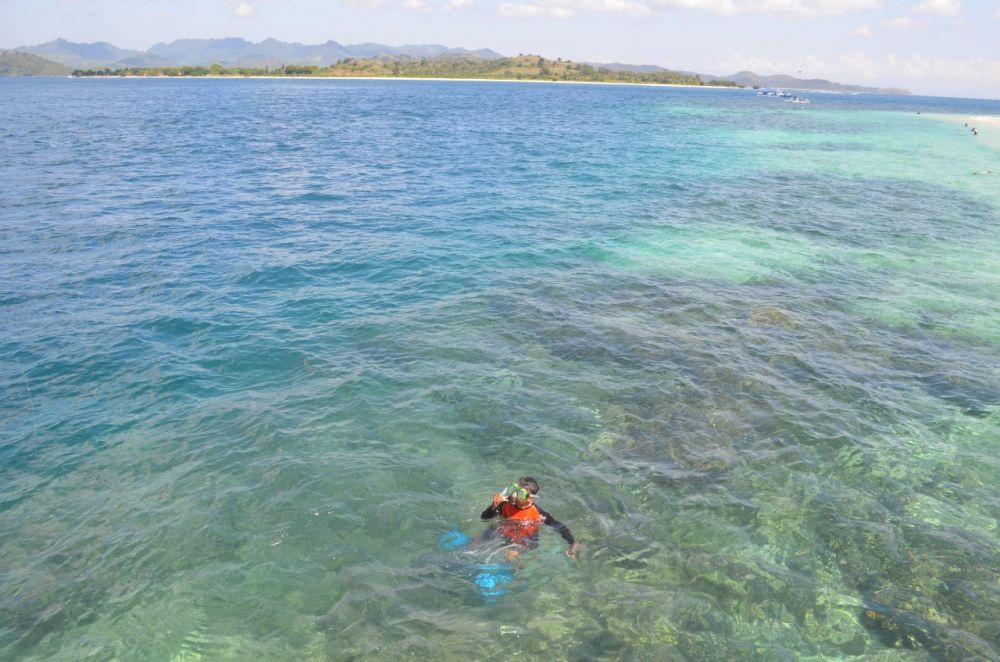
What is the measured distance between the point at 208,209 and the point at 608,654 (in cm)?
3399

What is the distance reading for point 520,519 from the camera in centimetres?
1164

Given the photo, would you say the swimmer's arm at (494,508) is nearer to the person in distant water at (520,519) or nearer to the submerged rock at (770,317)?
the person in distant water at (520,519)

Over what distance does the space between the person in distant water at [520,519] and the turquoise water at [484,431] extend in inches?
13.7

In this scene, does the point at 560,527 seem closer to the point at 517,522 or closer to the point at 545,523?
the point at 545,523

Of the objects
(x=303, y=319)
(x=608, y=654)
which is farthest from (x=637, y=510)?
(x=303, y=319)

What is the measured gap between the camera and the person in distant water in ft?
37.6

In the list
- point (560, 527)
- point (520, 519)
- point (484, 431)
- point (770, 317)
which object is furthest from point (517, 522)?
point (770, 317)

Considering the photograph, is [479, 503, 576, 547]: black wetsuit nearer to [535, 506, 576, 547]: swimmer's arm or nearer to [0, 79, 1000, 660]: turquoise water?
[535, 506, 576, 547]: swimmer's arm

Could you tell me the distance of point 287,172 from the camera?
1812 inches

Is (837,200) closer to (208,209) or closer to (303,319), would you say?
(303,319)

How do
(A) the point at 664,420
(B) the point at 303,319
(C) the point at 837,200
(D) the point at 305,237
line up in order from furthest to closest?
(C) the point at 837,200
(D) the point at 305,237
(B) the point at 303,319
(A) the point at 664,420

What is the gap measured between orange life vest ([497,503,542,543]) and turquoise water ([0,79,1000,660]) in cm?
46

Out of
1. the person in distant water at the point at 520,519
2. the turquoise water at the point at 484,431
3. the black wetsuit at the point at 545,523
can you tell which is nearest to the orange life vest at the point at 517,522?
the person in distant water at the point at 520,519

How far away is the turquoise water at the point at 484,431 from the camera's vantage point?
10.1m
